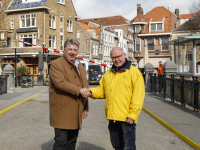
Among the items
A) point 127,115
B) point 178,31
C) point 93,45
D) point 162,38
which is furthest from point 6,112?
point 93,45

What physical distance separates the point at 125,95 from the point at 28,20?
38.5 metres

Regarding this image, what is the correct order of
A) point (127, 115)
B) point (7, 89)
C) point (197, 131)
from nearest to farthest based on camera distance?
1. point (127, 115)
2. point (197, 131)
3. point (7, 89)

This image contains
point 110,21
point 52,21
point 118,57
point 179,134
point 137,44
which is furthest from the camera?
point 110,21

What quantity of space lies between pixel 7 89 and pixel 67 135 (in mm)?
15763

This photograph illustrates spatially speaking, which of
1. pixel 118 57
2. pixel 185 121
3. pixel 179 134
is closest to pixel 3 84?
pixel 185 121

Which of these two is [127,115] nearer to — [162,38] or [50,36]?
[50,36]

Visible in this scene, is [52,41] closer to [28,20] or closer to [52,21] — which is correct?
[52,21]

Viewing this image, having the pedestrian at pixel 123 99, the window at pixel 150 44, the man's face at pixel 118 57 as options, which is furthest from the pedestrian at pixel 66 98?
the window at pixel 150 44

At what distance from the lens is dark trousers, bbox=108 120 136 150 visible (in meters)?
4.05

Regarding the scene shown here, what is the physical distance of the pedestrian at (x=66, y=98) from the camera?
13.5 ft

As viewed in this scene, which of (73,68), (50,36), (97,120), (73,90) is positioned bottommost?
(97,120)

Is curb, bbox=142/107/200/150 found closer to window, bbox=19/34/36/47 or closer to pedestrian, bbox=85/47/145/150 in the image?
pedestrian, bbox=85/47/145/150

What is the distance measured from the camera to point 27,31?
39812 mm

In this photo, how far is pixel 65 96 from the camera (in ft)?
13.6
